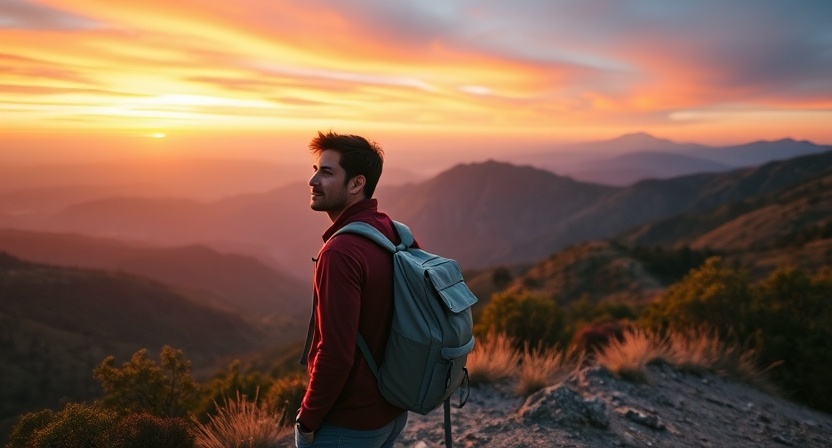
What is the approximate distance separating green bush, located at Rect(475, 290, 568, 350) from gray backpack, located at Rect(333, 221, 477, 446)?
7.37 meters

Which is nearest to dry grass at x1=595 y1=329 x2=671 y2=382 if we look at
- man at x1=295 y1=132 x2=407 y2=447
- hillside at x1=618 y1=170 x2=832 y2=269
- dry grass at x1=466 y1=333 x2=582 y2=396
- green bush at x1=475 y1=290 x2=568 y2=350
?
dry grass at x1=466 y1=333 x2=582 y2=396

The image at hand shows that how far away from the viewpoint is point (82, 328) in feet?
180

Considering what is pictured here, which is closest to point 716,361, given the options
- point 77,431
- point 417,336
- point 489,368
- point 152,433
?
point 489,368

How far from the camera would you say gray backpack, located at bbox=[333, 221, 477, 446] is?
7.11 ft

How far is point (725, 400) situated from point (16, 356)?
147ft

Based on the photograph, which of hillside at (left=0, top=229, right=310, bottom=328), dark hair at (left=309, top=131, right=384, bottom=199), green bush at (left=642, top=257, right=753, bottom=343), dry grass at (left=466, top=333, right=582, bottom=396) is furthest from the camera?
hillside at (left=0, top=229, right=310, bottom=328)

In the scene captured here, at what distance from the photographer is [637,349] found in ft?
22.7

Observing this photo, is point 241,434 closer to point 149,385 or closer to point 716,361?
point 149,385

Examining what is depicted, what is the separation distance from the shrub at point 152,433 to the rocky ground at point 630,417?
2.02 metres

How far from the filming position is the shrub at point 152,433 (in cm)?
357

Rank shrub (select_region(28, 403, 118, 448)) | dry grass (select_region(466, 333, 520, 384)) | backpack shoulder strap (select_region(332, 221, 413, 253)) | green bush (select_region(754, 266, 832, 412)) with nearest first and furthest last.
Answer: backpack shoulder strap (select_region(332, 221, 413, 253)), shrub (select_region(28, 403, 118, 448)), dry grass (select_region(466, 333, 520, 384)), green bush (select_region(754, 266, 832, 412))

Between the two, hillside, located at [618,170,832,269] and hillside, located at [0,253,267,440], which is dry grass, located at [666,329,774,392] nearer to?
hillside, located at [0,253,267,440]

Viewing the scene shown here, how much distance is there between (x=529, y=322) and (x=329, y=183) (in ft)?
26.9

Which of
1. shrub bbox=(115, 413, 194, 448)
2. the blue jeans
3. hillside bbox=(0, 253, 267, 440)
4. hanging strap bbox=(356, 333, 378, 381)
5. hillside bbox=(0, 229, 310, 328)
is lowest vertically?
hillside bbox=(0, 229, 310, 328)
